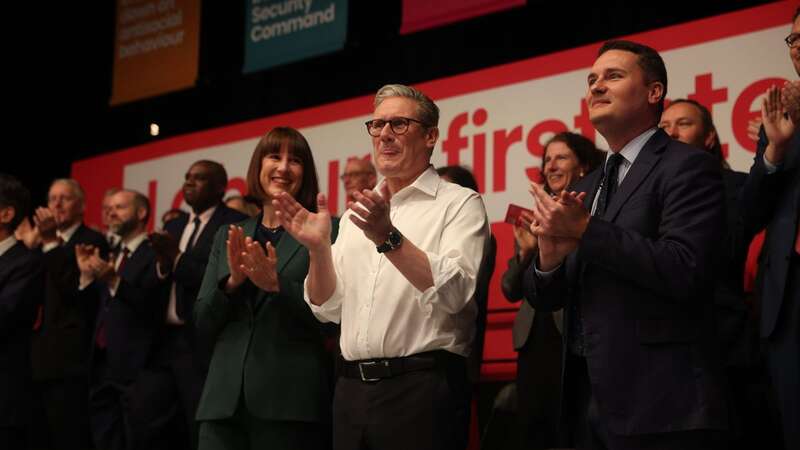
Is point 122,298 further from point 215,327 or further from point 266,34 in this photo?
point 266,34

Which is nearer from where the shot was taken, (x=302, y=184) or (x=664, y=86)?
(x=664, y=86)

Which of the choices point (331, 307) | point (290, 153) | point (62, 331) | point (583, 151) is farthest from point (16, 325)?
point (583, 151)

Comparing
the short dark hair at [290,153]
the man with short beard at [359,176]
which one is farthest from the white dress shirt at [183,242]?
the short dark hair at [290,153]

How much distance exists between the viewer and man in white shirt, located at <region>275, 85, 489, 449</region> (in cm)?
279

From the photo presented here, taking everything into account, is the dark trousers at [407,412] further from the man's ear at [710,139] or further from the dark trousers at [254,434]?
the man's ear at [710,139]

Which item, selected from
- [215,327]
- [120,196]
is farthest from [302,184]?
[120,196]

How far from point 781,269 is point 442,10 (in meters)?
3.28

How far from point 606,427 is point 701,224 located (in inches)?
21.3

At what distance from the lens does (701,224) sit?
2.41 metres

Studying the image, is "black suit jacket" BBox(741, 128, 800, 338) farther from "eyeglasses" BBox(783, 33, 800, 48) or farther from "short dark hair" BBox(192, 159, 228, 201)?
"short dark hair" BBox(192, 159, 228, 201)

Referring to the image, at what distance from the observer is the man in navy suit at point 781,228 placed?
266cm

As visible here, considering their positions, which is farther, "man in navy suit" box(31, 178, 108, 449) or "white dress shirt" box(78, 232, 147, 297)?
"white dress shirt" box(78, 232, 147, 297)

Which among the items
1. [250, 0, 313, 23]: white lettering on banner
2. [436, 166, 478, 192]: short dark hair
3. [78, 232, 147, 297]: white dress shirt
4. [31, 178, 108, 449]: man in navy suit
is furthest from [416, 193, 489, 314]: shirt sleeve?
[250, 0, 313, 23]: white lettering on banner

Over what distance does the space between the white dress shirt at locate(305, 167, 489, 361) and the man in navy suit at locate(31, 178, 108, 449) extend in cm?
269
